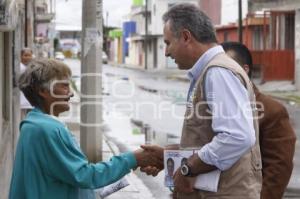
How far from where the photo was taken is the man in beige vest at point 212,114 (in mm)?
3365

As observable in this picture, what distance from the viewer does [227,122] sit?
3.36 meters

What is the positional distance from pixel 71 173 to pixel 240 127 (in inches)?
33.2

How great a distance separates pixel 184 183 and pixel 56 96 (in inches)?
31.0

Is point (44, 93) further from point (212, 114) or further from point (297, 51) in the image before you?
point (297, 51)

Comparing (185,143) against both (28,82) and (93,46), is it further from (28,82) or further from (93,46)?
(93,46)

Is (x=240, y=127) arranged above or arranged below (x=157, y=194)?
above

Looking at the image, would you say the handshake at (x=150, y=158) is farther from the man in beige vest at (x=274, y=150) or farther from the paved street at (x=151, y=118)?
the paved street at (x=151, y=118)

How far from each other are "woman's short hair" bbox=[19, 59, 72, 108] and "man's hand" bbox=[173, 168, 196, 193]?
0.77 m

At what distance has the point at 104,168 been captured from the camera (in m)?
3.76

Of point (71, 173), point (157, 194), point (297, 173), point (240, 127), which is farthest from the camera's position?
point (297, 173)

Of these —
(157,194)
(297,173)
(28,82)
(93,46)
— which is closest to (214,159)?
(28,82)

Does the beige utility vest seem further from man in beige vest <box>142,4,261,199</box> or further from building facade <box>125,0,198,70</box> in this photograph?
building facade <box>125,0,198,70</box>

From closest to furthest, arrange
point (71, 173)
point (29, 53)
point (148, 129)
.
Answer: point (71, 173), point (29, 53), point (148, 129)

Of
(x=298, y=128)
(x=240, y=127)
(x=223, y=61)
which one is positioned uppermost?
(x=223, y=61)
